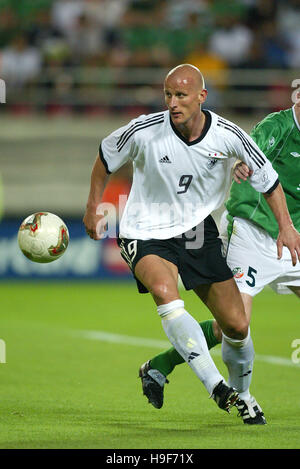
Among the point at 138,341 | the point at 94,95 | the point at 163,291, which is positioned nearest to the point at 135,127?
the point at 163,291

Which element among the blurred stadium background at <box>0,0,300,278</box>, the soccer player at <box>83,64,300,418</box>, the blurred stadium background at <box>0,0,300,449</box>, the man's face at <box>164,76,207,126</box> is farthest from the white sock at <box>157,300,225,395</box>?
the blurred stadium background at <box>0,0,300,278</box>

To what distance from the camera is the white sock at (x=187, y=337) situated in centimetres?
552

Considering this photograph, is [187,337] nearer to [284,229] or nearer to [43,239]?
[284,229]

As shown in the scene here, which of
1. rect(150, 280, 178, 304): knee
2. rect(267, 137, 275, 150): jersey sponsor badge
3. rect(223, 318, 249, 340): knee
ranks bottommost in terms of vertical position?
→ rect(223, 318, 249, 340): knee

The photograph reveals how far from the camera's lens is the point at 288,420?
19.6ft

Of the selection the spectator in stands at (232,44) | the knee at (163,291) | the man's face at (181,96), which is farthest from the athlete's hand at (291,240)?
the spectator in stands at (232,44)

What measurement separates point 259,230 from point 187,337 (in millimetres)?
1366

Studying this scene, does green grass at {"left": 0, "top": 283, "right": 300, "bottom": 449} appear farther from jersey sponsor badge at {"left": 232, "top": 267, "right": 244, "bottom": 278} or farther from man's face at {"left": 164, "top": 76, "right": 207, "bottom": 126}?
man's face at {"left": 164, "top": 76, "right": 207, "bottom": 126}

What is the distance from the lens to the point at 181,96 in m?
5.75

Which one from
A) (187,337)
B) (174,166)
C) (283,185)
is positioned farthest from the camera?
(283,185)

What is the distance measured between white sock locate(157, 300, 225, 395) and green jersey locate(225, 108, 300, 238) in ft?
4.08

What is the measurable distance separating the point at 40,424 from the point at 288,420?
5.22ft

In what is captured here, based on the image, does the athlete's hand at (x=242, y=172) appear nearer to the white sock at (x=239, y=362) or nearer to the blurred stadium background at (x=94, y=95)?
the white sock at (x=239, y=362)

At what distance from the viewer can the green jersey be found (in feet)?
21.2
